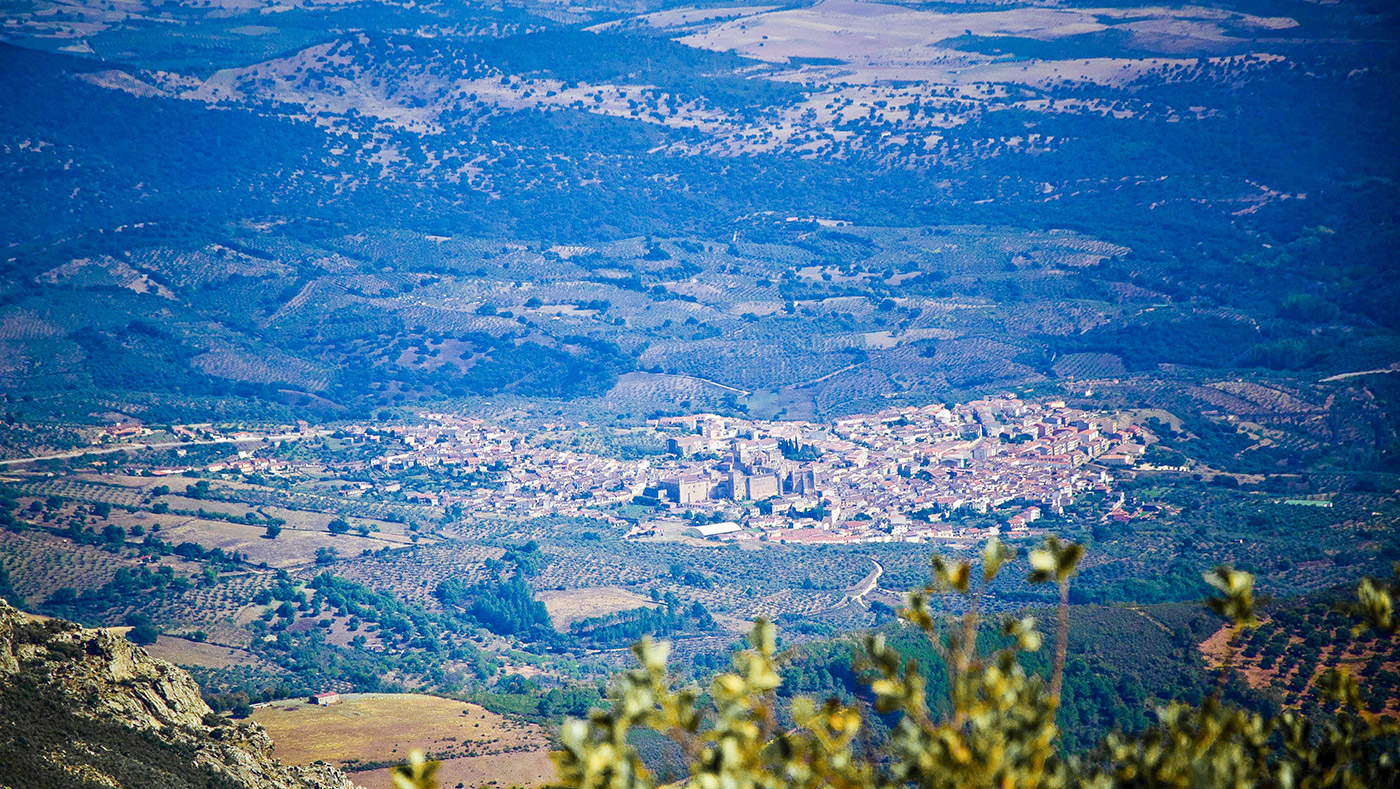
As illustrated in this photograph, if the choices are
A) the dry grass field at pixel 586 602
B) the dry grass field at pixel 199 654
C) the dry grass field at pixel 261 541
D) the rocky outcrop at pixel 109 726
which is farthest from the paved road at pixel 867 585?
the rocky outcrop at pixel 109 726

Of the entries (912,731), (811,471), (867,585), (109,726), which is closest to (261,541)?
(867,585)

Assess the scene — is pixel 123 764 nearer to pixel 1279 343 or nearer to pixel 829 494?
pixel 829 494

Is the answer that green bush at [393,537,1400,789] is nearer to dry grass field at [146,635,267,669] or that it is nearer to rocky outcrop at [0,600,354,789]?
rocky outcrop at [0,600,354,789]

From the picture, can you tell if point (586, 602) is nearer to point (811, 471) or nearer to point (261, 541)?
point (261, 541)

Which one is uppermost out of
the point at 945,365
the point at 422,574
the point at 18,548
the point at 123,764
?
the point at 123,764

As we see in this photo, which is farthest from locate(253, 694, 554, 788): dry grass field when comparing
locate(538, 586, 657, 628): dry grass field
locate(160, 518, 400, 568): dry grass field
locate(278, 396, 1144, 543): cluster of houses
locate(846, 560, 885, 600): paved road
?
locate(278, 396, 1144, 543): cluster of houses

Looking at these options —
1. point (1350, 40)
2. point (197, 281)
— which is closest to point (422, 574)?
point (197, 281)
